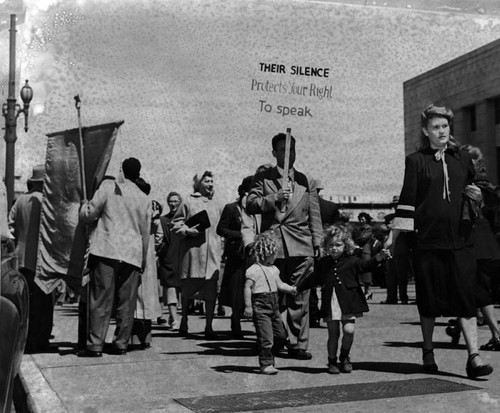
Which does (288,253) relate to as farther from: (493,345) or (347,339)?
(493,345)

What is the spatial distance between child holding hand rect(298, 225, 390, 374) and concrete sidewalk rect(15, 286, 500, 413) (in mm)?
222

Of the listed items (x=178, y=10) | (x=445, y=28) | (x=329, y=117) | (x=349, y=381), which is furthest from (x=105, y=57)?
(x=349, y=381)

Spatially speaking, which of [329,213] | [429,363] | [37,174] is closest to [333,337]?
[429,363]

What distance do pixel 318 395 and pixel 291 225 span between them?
2.27m

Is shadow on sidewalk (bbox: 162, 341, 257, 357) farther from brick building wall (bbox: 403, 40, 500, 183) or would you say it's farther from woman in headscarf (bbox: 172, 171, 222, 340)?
brick building wall (bbox: 403, 40, 500, 183)

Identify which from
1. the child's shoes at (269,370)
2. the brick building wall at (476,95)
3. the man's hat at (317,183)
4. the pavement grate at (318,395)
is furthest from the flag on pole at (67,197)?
the brick building wall at (476,95)

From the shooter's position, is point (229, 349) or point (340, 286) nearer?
point (340, 286)

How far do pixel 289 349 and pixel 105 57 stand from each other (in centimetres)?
337

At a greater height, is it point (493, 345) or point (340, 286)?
point (340, 286)

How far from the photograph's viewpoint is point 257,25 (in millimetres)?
6953

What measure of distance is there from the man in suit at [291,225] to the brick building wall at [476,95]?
115 feet

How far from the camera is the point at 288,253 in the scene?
7.10 m

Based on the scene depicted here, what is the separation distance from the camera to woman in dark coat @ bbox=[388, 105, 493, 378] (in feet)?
19.5

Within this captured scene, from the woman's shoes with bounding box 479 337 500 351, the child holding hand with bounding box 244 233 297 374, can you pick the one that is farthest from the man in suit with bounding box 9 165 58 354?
the woman's shoes with bounding box 479 337 500 351
